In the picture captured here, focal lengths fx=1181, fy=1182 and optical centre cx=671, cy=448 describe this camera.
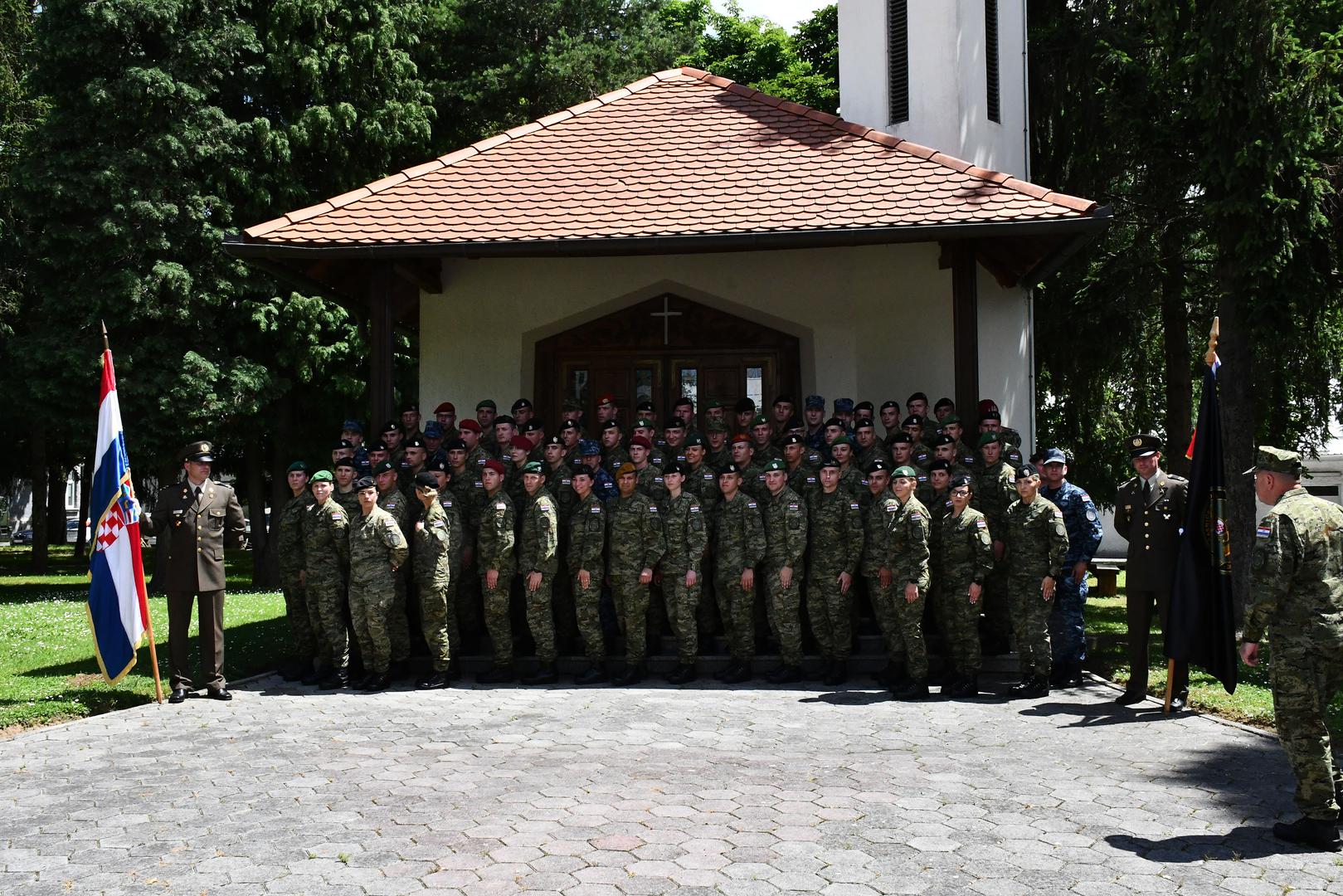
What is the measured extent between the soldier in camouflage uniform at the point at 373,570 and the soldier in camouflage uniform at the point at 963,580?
4301 millimetres

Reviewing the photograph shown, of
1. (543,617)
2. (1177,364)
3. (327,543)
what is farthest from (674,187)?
(1177,364)

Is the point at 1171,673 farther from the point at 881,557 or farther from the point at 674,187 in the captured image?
the point at 674,187

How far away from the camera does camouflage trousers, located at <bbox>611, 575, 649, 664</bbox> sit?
31.9 feet

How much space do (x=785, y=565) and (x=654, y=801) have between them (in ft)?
12.4

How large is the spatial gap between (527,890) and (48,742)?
4.55 m

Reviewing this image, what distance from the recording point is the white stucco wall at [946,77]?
14.8 m

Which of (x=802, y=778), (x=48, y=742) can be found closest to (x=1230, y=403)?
(x=802, y=778)

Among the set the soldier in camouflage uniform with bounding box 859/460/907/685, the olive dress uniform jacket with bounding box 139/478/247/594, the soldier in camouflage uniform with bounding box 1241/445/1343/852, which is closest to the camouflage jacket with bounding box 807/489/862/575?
the soldier in camouflage uniform with bounding box 859/460/907/685

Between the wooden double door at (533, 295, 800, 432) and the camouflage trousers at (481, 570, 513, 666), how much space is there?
13.8 ft

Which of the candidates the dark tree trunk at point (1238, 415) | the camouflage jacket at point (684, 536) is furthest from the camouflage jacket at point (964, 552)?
the dark tree trunk at point (1238, 415)

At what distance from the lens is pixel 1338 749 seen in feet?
23.5

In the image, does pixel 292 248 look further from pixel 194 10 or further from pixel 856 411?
pixel 194 10

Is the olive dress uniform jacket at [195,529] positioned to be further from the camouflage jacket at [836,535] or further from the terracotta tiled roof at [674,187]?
the camouflage jacket at [836,535]

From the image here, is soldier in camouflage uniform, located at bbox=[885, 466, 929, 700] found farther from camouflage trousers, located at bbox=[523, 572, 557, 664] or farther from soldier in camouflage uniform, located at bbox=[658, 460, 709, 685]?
camouflage trousers, located at bbox=[523, 572, 557, 664]
